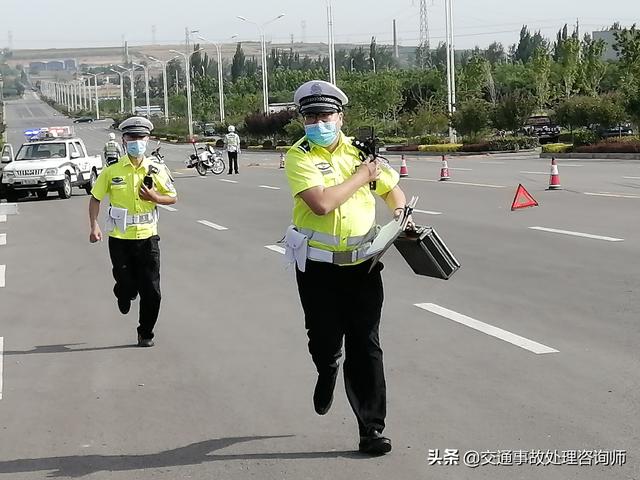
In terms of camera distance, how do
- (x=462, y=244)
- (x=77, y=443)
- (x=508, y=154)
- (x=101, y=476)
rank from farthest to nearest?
(x=508, y=154), (x=462, y=244), (x=77, y=443), (x=101, y=476)

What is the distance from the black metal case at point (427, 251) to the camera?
18.3ft

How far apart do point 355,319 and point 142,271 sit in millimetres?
3483

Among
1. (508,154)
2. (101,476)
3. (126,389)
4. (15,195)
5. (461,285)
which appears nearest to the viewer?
(101,476)

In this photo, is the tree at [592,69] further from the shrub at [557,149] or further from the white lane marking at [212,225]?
the white lane marking at [212,225]

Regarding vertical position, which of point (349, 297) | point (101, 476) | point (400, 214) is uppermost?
point (400, 214)

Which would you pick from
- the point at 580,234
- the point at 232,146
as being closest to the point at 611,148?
the point at 232,146

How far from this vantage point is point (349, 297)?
5480mm

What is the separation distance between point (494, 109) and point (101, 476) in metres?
48.1

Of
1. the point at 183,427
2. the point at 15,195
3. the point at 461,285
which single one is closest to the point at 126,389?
the point at 183,427

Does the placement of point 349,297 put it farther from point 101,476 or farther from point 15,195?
point 15,195

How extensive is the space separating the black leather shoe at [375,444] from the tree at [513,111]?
46.5 meters

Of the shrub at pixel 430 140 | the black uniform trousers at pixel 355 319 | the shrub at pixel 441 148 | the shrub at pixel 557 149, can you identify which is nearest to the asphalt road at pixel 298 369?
the black uniform trousers at pixel 355 319

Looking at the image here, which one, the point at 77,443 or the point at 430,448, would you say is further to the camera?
the point at 77,443

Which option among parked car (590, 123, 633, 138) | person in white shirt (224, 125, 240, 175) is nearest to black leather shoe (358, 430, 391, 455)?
person in white shirt (224, 125, 240, 175)
